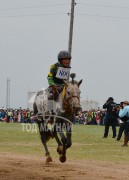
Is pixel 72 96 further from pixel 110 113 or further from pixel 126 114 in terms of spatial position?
pixel 110 113

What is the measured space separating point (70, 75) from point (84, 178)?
2995 millimetres

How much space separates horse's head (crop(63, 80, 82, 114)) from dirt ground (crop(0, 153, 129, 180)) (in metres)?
1.52

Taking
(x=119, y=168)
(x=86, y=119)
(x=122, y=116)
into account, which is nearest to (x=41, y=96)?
(x=119, y=168)

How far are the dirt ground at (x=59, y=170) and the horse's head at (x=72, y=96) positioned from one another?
1.52m

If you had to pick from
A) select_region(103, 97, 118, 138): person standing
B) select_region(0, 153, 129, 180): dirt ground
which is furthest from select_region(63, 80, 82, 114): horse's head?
select_region(103, 97, 118, 138): person standing

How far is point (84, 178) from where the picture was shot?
12.6 m

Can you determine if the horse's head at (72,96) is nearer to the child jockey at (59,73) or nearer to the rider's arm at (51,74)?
the child jockey at (59,73)

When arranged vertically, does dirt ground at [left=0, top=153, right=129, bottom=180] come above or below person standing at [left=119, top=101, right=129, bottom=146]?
below

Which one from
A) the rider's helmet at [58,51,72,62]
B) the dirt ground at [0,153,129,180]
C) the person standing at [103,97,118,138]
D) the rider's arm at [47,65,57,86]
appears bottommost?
the dirt ground at [0,153,129,180]

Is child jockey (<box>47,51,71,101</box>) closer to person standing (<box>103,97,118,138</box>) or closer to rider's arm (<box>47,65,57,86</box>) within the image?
rider's arm (<box>47,65,57,86</box>)

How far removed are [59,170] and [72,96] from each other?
5.95 feet

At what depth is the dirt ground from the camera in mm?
12688

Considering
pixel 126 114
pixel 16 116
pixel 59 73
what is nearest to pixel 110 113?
pixel 126 114

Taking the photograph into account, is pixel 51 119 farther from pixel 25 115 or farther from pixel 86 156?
pixel 25 115
